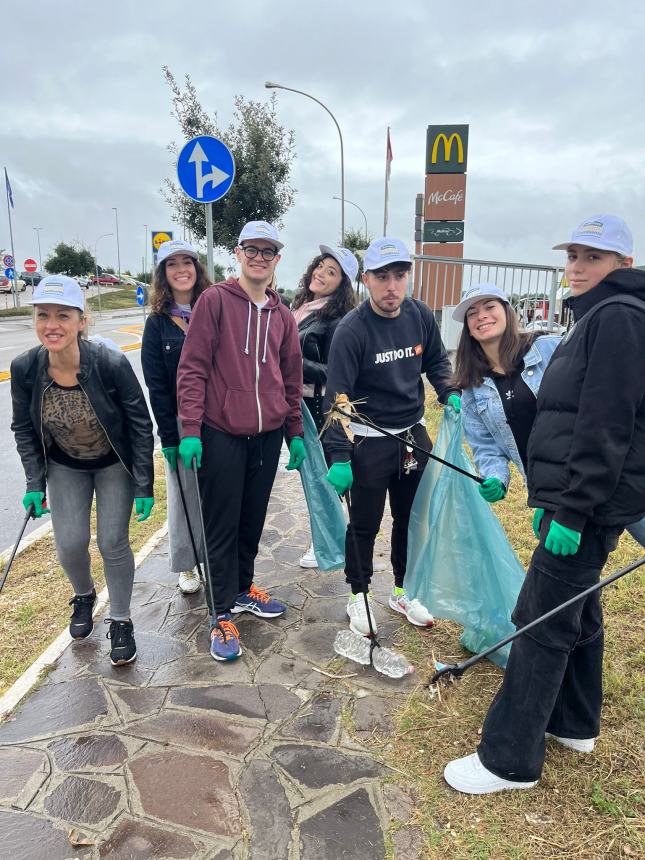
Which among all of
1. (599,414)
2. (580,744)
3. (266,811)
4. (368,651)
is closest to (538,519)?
(599,414)

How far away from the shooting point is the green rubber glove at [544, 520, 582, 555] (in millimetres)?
1878

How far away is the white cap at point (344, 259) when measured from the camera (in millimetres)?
3701

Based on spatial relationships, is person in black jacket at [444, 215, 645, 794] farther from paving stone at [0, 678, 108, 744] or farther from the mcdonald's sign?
the mcdonald's sign

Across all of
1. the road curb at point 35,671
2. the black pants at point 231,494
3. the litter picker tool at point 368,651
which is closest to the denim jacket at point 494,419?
the litter picker tool at point 368,651

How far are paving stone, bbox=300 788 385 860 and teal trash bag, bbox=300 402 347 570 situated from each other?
1.51 meters

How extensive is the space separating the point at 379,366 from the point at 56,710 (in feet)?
7.19

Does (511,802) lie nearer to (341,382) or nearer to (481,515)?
(481,515)

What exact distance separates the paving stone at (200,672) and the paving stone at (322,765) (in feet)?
1.80

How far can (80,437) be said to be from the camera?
9.28ft

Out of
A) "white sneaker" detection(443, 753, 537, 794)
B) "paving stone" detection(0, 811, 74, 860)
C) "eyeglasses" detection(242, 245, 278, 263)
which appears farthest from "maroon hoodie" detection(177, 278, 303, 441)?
"white sneaker" detection(443, 753, 537, 794)

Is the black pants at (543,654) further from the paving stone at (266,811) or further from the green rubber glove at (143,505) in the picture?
the green rubber glove at (143,505)

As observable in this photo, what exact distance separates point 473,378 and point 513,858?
1717mm

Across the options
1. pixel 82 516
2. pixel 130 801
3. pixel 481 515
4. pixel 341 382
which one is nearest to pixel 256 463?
pixel 341 382

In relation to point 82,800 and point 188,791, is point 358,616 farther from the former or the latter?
point 82,800
